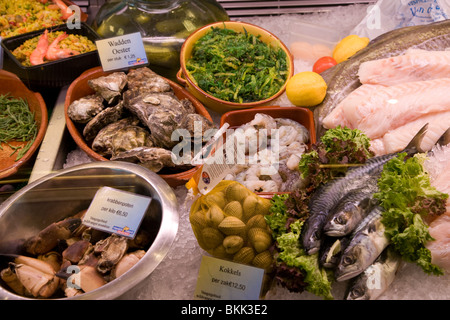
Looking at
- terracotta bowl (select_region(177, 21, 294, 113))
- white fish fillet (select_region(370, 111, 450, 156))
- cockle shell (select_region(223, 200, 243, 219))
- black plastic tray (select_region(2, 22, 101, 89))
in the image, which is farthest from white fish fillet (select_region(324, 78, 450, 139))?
black plastic tray (select_region(2, 22, 101, 89))

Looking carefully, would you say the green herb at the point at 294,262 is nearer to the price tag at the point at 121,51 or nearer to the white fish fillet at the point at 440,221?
the white fish fillet at the point at 440,221

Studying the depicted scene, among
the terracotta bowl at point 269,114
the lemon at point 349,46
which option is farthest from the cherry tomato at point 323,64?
the terracotta bowl at point 269,114

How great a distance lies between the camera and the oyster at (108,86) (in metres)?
2.02

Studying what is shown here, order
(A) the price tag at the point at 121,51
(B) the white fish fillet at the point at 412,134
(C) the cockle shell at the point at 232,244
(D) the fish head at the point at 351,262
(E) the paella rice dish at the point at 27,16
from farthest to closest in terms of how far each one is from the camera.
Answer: (E) the paella rice dish at the point at 27,16
(A) the price tag at the point at 121,51
(B) the white fish fillet at the point at 412,134
(C) the cockle shell at the point at 232,244
(D) the fish head at the point at 351,262

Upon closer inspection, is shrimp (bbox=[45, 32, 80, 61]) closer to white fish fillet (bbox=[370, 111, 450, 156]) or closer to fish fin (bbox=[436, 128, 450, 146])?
white fish fillet (bbox=[370, 111, 450, 156])

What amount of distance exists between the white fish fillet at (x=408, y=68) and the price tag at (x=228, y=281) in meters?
1.29

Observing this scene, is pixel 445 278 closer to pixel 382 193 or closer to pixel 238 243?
pixel 382 193

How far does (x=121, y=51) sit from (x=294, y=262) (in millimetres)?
1586

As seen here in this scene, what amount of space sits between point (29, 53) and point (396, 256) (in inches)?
86.4

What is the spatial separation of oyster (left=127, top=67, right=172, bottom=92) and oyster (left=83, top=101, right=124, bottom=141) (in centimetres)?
15

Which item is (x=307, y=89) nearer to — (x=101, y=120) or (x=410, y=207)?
(x=410, y=207)

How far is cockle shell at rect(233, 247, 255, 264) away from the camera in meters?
1.28

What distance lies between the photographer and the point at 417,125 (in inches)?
68.8
